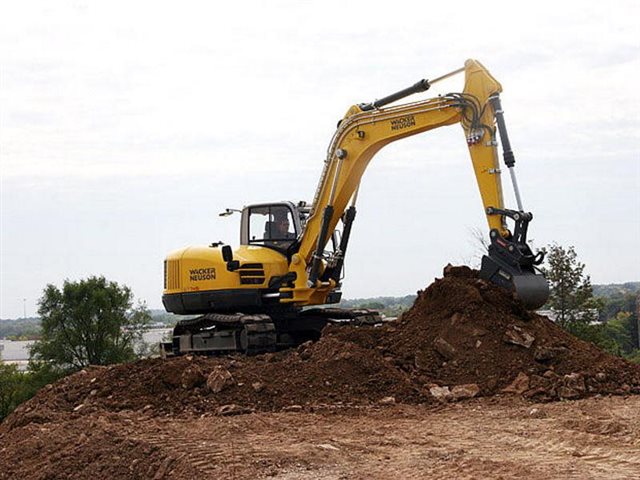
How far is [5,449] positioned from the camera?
486 inches

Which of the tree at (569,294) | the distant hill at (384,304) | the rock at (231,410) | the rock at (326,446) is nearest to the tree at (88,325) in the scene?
the distant hill at (384,304)

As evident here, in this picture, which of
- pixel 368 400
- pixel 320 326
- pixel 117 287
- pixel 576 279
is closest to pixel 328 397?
pixel 368 400

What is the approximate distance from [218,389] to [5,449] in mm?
2899

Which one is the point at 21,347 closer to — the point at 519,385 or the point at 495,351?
the point at 495,351

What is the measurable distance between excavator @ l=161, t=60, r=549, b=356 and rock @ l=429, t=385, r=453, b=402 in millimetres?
3651

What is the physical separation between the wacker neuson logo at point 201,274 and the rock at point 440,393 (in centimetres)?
573

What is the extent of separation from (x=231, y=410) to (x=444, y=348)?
3.13 meters

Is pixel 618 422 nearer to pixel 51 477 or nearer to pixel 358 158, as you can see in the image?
pixel 51 477

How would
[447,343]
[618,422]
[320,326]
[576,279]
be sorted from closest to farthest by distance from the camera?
[618,422] → [447,343] → [320,326] → [576,279]

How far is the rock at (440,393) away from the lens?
1199cm

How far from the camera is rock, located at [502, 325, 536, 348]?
12766 millimetres

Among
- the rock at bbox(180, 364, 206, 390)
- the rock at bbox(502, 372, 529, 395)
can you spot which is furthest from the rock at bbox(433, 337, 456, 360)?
the rock at bbox(180, 364, 206, 390)

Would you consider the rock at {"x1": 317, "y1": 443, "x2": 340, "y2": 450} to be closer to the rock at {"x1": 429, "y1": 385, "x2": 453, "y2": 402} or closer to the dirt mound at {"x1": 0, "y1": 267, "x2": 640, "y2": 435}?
the dirt mound at {"x1": 0, "y1": 267, "x2": 640, "y2": 435}

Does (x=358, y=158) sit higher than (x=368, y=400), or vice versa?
(x=358, y=158)
